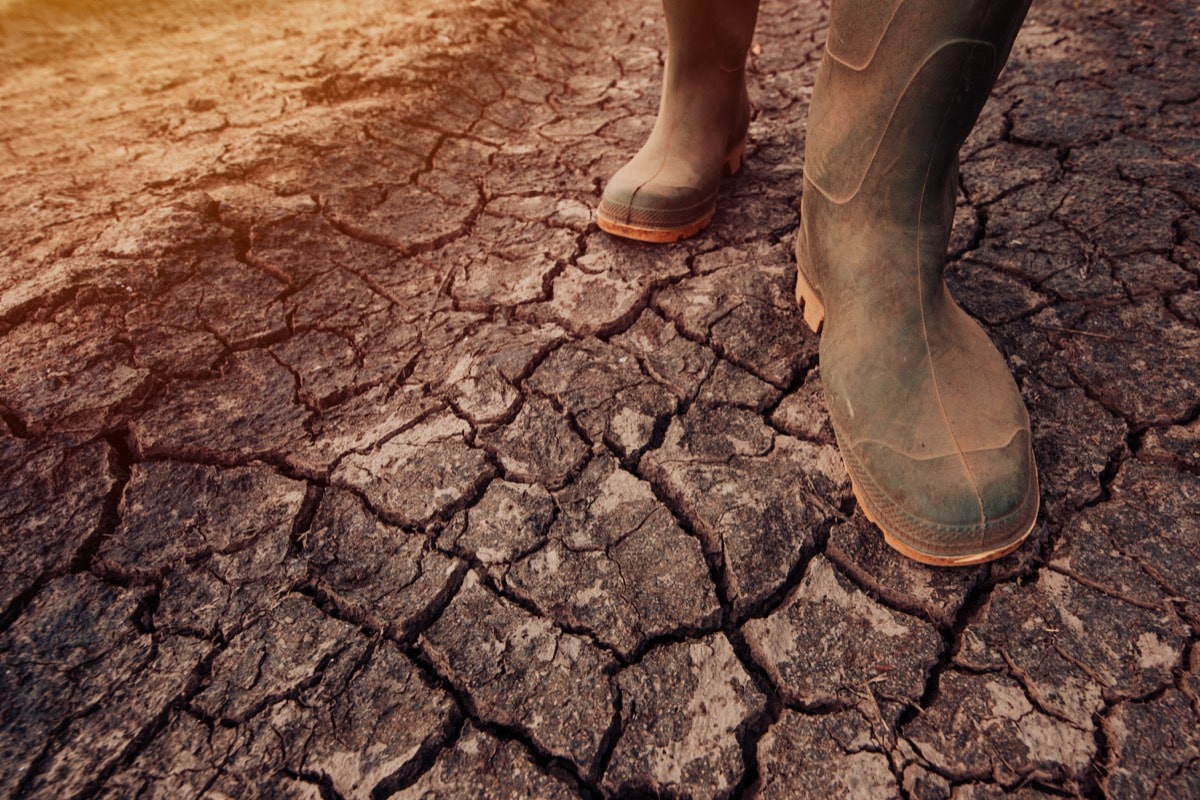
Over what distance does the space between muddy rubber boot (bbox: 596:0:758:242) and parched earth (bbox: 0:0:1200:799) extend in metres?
0.09

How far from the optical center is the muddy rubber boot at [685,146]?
1.56 metres

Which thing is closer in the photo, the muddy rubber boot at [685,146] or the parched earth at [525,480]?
the parched earth at [525,480]

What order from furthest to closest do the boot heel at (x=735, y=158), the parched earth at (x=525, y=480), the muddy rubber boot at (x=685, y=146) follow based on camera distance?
the boot heel at (x=735, y=158), the muddy rubber boot at (x=685, y=146), the parched earth at (x=525, y=480)

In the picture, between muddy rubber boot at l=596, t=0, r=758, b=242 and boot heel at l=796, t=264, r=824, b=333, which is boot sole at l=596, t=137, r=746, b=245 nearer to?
muddy rubber boot at l=596, t=0, r=758, b=242

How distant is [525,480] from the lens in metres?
1.22

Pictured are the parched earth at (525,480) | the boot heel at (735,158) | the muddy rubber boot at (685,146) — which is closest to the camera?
the parched earth at (525,480)

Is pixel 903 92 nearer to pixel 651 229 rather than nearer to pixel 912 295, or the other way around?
pixel 912 295

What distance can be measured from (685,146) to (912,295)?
0.77 metres

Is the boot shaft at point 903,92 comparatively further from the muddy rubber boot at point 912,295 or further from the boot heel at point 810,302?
the boot heel at point 810,302

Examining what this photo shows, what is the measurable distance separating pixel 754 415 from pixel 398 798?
0.87 m

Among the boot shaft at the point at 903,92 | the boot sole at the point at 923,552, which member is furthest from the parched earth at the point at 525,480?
the boot shaft at the point at 903,92

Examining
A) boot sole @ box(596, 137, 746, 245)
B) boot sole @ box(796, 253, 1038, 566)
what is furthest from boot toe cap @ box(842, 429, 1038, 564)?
boot sole @ box(596, 137, 746, 245)

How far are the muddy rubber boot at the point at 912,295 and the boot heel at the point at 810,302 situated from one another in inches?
4.5

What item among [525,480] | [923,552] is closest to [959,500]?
[923,552]
